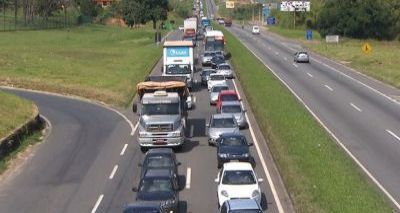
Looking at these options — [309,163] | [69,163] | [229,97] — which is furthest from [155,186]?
[229,97]

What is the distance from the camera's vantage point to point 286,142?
3506cm

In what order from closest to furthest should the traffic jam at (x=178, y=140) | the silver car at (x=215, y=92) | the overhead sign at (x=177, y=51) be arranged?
the traffic jam at (x=178, y=140)
the silver car at (x=215, y=92)
the overhead sign at (x=177, y=51)

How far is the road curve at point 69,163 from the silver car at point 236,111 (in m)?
6.27

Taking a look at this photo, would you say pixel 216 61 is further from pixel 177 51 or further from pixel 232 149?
pixel 232 149

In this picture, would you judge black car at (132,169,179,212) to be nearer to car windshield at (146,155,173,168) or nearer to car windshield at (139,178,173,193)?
car windshield at (139,178,173,193)

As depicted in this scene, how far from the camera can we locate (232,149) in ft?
106

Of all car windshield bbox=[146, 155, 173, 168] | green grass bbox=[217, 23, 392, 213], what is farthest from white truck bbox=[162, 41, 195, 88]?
car windshield bbox=[146, 155, 173, 168]

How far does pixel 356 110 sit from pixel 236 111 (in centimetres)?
1078

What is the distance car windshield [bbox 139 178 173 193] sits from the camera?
25.3 metres

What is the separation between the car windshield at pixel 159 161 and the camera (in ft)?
95.2

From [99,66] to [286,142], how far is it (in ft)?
151

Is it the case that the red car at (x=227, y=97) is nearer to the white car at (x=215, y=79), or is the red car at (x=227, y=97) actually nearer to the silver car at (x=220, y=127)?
the silver car at (x=220, y=127)

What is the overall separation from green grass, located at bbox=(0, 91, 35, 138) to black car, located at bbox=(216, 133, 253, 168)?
12.4 metres

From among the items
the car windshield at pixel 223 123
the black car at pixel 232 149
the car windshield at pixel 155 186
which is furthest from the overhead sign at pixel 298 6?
the car windshield at pixel 155 186
